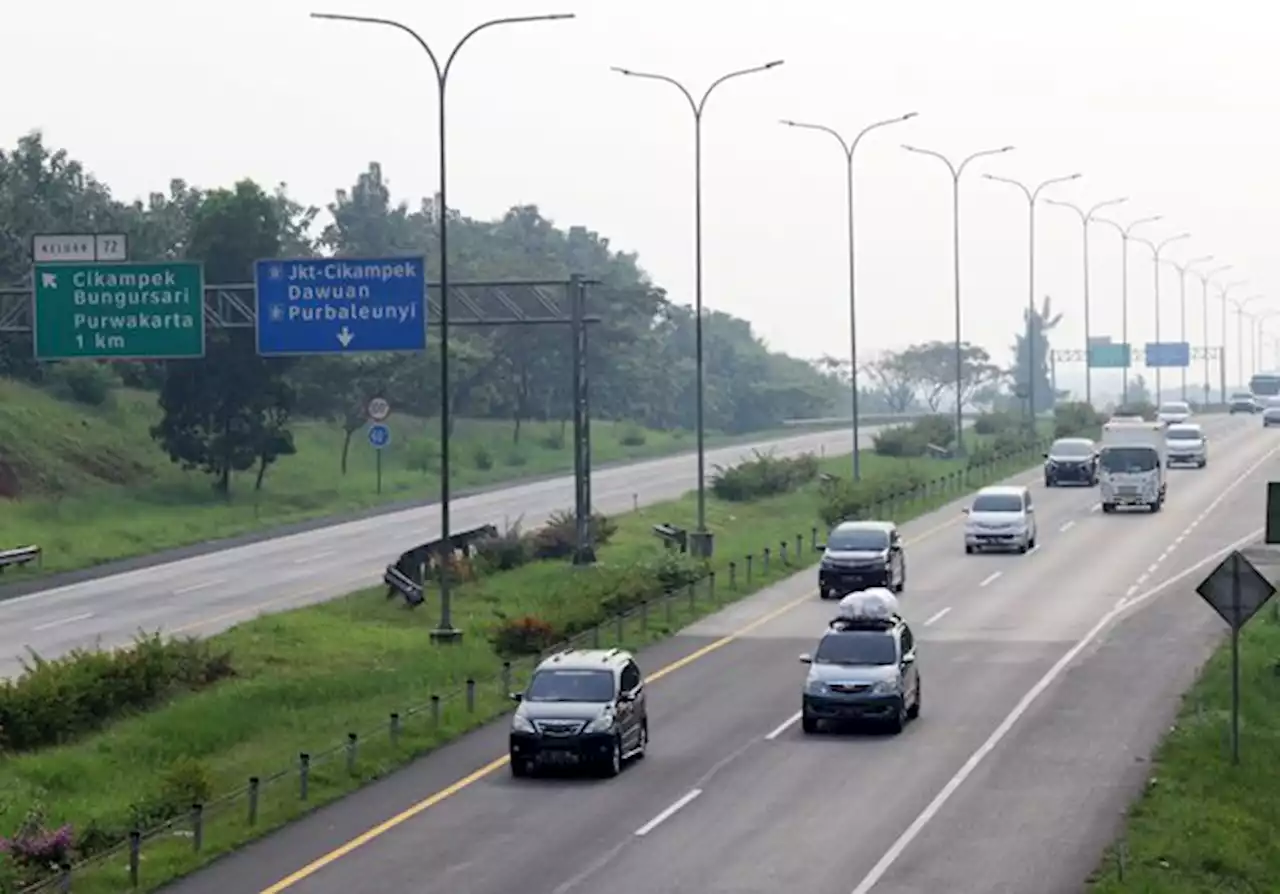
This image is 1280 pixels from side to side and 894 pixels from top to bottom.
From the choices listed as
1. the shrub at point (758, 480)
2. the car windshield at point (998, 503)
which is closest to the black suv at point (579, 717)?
the car windshield at point (998, 503)

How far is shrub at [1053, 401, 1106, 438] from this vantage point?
124250mm

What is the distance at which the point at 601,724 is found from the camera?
3136cm

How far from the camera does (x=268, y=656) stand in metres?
45.0

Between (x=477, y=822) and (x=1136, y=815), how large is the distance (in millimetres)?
7716

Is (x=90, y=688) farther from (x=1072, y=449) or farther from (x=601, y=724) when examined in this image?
(x=1072, y=449)

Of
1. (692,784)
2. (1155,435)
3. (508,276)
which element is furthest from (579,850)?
(508,276)

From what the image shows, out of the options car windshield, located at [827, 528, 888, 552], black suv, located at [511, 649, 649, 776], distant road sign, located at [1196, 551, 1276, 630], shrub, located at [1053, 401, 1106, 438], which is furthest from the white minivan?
shrub, located at [1053, 401, 1106, 438]

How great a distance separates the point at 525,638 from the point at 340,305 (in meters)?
15.8

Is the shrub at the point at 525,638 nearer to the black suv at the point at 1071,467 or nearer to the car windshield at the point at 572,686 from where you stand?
the car windshield at the point at 572,686

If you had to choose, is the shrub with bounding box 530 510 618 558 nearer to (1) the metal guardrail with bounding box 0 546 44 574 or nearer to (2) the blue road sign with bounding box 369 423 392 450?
(2) the blue road sign with bounding box 369 423 392 450

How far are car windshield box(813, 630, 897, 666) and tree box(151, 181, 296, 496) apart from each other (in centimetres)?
5179

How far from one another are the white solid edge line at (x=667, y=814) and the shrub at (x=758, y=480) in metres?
57.4

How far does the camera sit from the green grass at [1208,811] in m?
24.2

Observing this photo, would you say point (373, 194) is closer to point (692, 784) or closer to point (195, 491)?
point (195, 491)
